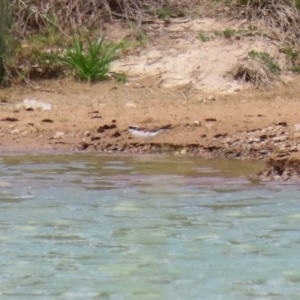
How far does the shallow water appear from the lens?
4.09 m

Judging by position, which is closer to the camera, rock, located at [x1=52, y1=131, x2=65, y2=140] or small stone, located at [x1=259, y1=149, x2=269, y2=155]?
small stone, located at [x1=259, y1=149, x2=269, y2=155]

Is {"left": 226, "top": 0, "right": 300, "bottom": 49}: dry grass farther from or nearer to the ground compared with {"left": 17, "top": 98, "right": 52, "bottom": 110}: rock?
farther from the ground

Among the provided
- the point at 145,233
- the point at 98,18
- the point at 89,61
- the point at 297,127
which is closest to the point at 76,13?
the point at 98,18

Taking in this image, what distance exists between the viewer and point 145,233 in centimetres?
509

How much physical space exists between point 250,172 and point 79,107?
10.4 feet

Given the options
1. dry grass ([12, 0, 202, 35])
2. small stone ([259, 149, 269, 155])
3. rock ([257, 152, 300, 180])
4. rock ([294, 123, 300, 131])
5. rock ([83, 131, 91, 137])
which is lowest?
rock ([83, 131, 91, 137])

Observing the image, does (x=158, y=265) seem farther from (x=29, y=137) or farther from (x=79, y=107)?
(x=79, y=107)

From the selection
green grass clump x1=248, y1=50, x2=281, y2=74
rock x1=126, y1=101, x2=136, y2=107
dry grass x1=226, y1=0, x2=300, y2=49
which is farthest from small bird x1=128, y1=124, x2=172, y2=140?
dry grass x1=226, y1=0, x2=300, y2=49

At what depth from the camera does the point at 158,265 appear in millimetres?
4418

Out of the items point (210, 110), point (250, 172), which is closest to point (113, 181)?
Result: point (250, 172)

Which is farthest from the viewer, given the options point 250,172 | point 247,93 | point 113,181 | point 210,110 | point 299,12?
point 299,12

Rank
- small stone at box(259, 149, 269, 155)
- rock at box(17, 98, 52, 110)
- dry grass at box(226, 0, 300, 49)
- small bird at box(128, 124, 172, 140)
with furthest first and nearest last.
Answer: dry grass at box(226, 0, 300, 49)
rock at box(17, 98, 52, 110)
small bird at box(128, 124, 172, 140)
small stone at box(259, 149, 269, 155)

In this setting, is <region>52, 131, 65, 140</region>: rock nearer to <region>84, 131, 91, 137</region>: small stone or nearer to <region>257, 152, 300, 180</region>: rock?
<region>84, 131, 91, 137</region>: small stone

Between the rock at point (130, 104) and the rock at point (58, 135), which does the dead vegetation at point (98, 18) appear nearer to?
the rock at point (130, 104)
